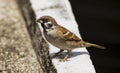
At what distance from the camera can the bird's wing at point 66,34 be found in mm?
5699

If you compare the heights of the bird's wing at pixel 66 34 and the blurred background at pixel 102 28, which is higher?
the bird's wing at pixel 66 34

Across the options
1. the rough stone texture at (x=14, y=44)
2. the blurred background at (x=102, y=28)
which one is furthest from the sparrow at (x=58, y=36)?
the blurred background at (x=102, y=28)

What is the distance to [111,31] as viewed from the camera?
8.50 m

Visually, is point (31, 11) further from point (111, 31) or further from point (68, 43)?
point (111, 31)

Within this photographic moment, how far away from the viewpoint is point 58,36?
5.68 meters

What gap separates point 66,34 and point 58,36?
0.33ft

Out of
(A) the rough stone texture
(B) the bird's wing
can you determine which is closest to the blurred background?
(A) the rough stone texture

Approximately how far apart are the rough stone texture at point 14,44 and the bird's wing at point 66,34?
473mm

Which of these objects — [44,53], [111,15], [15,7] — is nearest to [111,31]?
[111,15]

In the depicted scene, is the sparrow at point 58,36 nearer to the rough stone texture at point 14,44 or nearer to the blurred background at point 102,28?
the rough stone texture at point 14,44

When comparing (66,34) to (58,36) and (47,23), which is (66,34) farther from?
(47,23)

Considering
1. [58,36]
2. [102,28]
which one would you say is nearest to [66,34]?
[58,36]

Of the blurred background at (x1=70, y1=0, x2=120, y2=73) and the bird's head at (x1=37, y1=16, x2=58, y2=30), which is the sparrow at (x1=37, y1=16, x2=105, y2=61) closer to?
the bird's head at (x1=37, y1=16, x2=58, y2=30)

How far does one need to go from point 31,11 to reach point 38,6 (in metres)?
0.12
